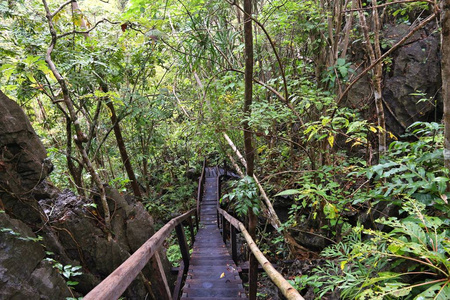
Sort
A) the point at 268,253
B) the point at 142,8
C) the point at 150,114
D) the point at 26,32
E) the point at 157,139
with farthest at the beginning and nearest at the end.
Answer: the point at 157,139 < the point at 150,114 < the point at 268,253 < the point at 26,32 < the point at 142,8

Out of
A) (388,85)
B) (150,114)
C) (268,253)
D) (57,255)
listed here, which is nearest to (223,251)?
(268,253)

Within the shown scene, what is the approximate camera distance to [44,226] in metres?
2.89

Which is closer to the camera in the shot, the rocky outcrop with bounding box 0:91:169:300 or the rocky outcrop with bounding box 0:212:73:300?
the rocky outcrop with bounding box 0:212:73:300

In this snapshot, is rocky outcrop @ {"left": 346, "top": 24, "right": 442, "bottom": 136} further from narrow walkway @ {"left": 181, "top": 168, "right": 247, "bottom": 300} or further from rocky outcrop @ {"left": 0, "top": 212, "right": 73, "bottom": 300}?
rocky outcrop @ {"left": 0, "top": 212, "right": 73, "bottom": 300}

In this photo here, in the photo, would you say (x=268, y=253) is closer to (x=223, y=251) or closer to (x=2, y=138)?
(x=223, y=251)

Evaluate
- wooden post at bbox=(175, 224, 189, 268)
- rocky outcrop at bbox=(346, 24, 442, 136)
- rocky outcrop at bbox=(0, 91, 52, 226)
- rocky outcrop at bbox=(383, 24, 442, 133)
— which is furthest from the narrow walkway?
rocky outcrop at bbox=(383, 24, 442, 133)

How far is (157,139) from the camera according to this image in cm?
871

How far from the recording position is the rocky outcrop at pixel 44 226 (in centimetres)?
228

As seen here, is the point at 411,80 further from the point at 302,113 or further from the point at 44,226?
the point at 44,226

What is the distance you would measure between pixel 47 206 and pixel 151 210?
6167 millimetres

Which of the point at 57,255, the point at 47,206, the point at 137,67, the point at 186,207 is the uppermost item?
the point at 137,67

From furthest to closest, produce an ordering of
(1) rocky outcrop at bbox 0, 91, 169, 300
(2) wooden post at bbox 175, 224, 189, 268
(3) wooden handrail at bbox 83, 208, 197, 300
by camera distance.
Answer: (2) wooden post at bbox 175, 224, 189, 268 < (1) rocky outcrop at bbox 0, 91, 169, 300 < (3) wooden handrail at bbox 83, 208, 197, 300

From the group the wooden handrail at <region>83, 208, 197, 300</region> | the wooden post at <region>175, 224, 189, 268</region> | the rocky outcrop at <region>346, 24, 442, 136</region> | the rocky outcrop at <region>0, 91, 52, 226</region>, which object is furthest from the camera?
the rocky outcrop at <region>346, 24, 442, 136</region>

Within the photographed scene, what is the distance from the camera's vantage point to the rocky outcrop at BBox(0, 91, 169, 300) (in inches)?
89.7
